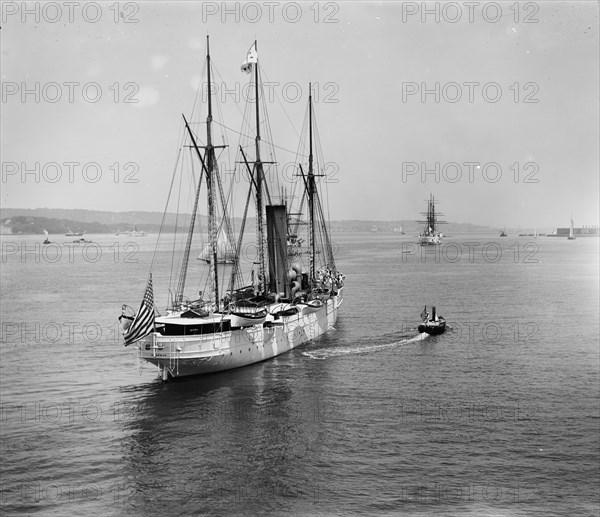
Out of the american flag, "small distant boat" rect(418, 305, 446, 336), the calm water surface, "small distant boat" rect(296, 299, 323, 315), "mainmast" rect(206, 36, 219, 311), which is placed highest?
"mainmast" rect(206, 36, 219, 311)

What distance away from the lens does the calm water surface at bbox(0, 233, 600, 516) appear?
25375 mm

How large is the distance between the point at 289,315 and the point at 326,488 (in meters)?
27.2

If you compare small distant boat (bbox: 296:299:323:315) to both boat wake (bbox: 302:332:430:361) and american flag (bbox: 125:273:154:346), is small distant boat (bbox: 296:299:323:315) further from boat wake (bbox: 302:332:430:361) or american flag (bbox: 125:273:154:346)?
american flag (bbox: 125:273:154:346)

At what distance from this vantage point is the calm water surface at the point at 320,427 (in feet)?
83.3

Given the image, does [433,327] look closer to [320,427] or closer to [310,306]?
[310,306]

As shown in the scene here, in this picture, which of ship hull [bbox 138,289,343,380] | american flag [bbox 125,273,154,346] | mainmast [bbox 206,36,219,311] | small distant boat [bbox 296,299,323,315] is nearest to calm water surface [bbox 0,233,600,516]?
ship hull [bbox 138,289,343,380]

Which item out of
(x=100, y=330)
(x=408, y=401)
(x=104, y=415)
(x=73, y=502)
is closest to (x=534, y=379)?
(x=408, y=401)

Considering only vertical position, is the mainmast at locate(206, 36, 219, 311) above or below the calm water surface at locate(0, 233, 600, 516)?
above

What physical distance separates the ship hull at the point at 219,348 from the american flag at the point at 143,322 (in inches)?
130

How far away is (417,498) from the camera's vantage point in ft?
82.2

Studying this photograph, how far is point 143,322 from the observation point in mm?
37219

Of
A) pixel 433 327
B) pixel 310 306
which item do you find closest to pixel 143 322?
pixel 310 306

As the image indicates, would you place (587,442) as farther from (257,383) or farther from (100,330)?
(100,330)

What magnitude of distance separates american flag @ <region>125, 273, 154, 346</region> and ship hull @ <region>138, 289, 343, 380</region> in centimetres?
330
